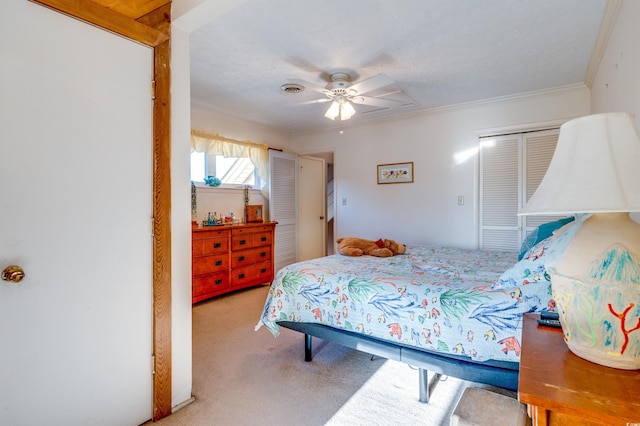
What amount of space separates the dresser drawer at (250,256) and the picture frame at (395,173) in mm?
1966

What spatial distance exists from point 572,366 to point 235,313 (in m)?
3.12

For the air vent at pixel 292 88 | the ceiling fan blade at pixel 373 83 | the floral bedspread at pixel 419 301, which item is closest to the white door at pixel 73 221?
the floral bedspread at pixel 419 301

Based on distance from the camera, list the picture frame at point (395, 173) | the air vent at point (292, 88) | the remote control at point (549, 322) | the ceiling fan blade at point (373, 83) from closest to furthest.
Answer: the remote control at point (549, 322) < the ceiling fan blade at point (373, 83) < the air vent at point (292, 88) < the picture frame at point (395, 173)

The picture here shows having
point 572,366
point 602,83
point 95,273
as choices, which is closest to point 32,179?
point 95,273

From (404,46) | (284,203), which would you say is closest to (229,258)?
(284,203)

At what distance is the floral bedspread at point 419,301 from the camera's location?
156 cm

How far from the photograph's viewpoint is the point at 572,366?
82 centimetres

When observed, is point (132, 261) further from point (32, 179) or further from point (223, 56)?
point (223, 56)

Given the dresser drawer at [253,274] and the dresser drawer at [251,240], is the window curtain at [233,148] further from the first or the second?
the dresser drawer at [253,274]

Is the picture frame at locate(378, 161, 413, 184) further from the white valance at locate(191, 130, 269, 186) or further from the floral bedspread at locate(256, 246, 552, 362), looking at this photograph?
the floral bedspread at locate(256, 246, 552, 362)

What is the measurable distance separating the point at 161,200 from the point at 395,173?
3429mm

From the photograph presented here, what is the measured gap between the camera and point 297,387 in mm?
2031

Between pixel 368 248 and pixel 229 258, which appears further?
pixel 229 258

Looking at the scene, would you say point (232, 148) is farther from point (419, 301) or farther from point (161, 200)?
point (419, 301)
